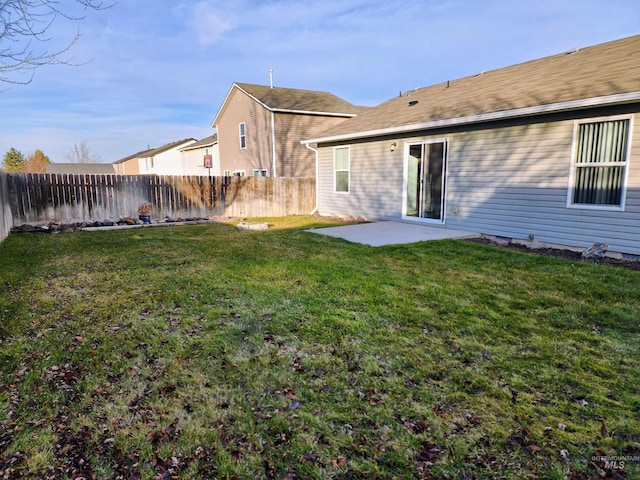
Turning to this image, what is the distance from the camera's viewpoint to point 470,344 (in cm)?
294

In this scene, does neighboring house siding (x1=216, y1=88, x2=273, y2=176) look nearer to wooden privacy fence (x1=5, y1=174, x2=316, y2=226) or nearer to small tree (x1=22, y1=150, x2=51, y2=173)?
wooden privacy fence (x1=5, y1=174, x2=316, y2=226)

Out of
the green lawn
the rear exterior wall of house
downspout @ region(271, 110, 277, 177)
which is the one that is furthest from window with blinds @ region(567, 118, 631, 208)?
downspout @ region(271, 110, 277, 177)

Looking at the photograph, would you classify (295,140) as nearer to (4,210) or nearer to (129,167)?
(4,210)

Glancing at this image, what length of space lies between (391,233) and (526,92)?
12.2ft

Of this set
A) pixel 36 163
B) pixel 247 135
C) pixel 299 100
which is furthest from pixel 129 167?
pixel 299 100

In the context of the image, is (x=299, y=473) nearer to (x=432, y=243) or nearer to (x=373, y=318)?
(x=373, y=318)

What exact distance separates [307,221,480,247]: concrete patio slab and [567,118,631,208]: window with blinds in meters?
2.07

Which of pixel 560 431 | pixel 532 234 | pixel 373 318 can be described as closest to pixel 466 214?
pixel 532 234

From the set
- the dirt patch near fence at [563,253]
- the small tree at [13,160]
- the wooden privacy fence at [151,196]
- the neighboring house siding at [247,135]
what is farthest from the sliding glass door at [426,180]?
the small tree at [13,160]

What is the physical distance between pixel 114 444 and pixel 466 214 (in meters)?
7.66

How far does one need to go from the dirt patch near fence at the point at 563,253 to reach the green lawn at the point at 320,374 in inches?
25.7

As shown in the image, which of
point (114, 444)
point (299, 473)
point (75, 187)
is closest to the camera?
point (299, 473)

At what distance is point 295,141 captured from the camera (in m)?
16.8

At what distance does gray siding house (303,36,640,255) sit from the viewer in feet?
18.8
